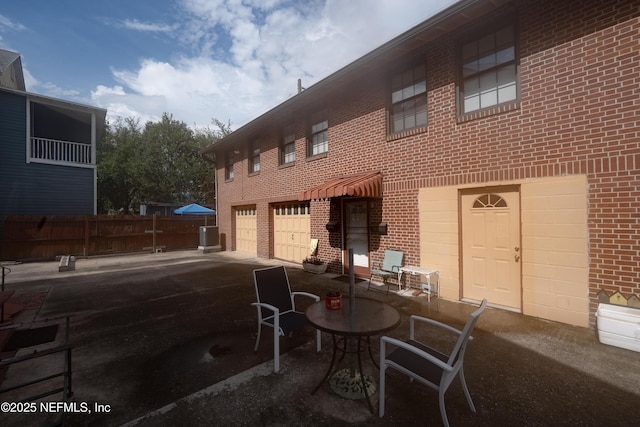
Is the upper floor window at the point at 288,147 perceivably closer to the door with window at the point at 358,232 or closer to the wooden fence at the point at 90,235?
the door with window at the point at 358,232

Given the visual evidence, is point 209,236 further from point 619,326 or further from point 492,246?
point 619,326

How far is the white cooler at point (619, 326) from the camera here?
3713 mm

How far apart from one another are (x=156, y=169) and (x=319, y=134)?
24007 mm

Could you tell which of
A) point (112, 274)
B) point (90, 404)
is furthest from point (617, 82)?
point (112, 274)

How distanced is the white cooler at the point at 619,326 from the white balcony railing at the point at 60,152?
2050cm

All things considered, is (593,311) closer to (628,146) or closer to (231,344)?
(628,146)

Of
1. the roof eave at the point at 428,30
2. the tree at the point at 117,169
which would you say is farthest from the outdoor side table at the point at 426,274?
the tree at the point at 117,169

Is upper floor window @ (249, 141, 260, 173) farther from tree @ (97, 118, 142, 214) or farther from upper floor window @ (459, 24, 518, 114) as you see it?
tree @ (97, 118, 142, 214)

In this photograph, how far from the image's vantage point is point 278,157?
11094 mm

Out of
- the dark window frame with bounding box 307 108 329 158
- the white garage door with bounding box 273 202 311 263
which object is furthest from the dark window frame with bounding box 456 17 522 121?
the white garage door with bounding box 273 202 311 263

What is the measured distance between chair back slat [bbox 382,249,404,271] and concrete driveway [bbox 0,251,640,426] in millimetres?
1023

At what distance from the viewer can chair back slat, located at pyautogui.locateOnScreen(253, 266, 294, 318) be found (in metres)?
4.05

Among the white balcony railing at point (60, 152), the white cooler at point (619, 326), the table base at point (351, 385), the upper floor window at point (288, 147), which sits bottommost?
the table base at point (351, 385)

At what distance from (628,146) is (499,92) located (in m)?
2.25
